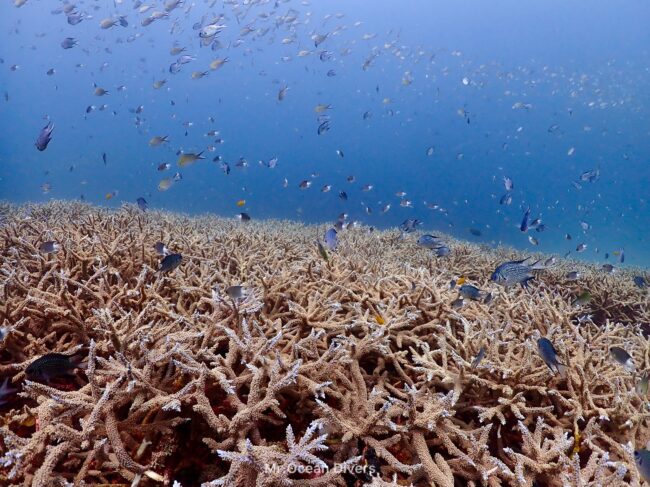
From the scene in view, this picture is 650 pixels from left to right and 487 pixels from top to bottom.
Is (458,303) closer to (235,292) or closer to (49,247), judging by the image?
(235,292)

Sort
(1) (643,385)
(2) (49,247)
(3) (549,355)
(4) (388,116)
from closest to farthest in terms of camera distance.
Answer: (3) (549,355), (1) (643,385), (2) (49,247), (4) (388,116)

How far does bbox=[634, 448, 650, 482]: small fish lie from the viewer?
6.46ft

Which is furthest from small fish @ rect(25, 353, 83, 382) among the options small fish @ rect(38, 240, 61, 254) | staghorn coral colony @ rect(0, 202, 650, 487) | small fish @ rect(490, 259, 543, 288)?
small fish @ rect(490, 259, 543, 288)

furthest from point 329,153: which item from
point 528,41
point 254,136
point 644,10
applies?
point 644,10

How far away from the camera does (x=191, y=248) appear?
5312 mm

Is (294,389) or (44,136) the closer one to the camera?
(294,389)

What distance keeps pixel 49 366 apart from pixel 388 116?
3666 inches

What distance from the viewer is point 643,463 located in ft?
6.54

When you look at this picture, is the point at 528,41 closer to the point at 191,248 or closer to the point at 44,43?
the point at 191,248

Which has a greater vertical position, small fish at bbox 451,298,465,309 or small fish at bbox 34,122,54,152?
small fish at bbox 34,122,54,152

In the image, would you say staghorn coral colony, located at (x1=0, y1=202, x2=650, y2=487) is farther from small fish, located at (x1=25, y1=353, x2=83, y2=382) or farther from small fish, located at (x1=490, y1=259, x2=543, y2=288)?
small fish, located at (x1=490, y1=259, x2=543, y2=288)

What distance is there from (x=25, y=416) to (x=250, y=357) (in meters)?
1.45

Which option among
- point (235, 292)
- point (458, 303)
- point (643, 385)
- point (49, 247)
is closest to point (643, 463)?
point (643, 385)

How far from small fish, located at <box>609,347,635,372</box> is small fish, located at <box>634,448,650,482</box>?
129 centimetres
